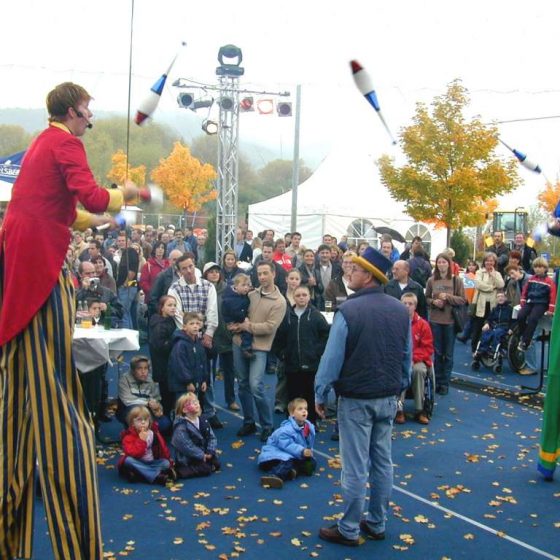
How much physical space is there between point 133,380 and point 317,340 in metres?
1.57

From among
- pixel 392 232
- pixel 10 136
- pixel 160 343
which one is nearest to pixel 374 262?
pixel 160 343

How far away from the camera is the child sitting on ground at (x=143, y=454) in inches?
214

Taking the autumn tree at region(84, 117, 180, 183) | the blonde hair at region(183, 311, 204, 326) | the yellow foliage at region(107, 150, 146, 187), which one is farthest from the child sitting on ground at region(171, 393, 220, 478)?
the autumn tree at region(84, 117, 180, 183)

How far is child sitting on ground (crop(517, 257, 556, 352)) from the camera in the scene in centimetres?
966

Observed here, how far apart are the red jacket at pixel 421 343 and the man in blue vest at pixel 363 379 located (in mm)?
3408

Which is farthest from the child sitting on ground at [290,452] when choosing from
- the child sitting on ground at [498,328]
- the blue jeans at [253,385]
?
the child sitting on ground at [498,328]

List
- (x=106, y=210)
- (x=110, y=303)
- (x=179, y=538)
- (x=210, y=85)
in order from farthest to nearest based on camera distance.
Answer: (x=210, y=85)
(x=110, y=303)
(x=179, y=538)
(x=106, y=210)

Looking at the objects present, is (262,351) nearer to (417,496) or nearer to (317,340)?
(317,340)

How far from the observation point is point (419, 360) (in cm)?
773

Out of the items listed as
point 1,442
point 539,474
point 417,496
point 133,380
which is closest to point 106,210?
point 1,442

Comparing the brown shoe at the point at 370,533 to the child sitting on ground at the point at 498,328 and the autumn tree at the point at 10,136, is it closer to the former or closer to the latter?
the child sitting on ground at the point at 498,328

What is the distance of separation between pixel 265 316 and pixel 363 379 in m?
2.55

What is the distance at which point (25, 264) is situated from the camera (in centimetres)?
302

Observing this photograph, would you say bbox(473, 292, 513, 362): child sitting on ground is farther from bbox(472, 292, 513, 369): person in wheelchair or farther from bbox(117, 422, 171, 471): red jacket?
bbox(117, 422, 171, 471): red jacket
